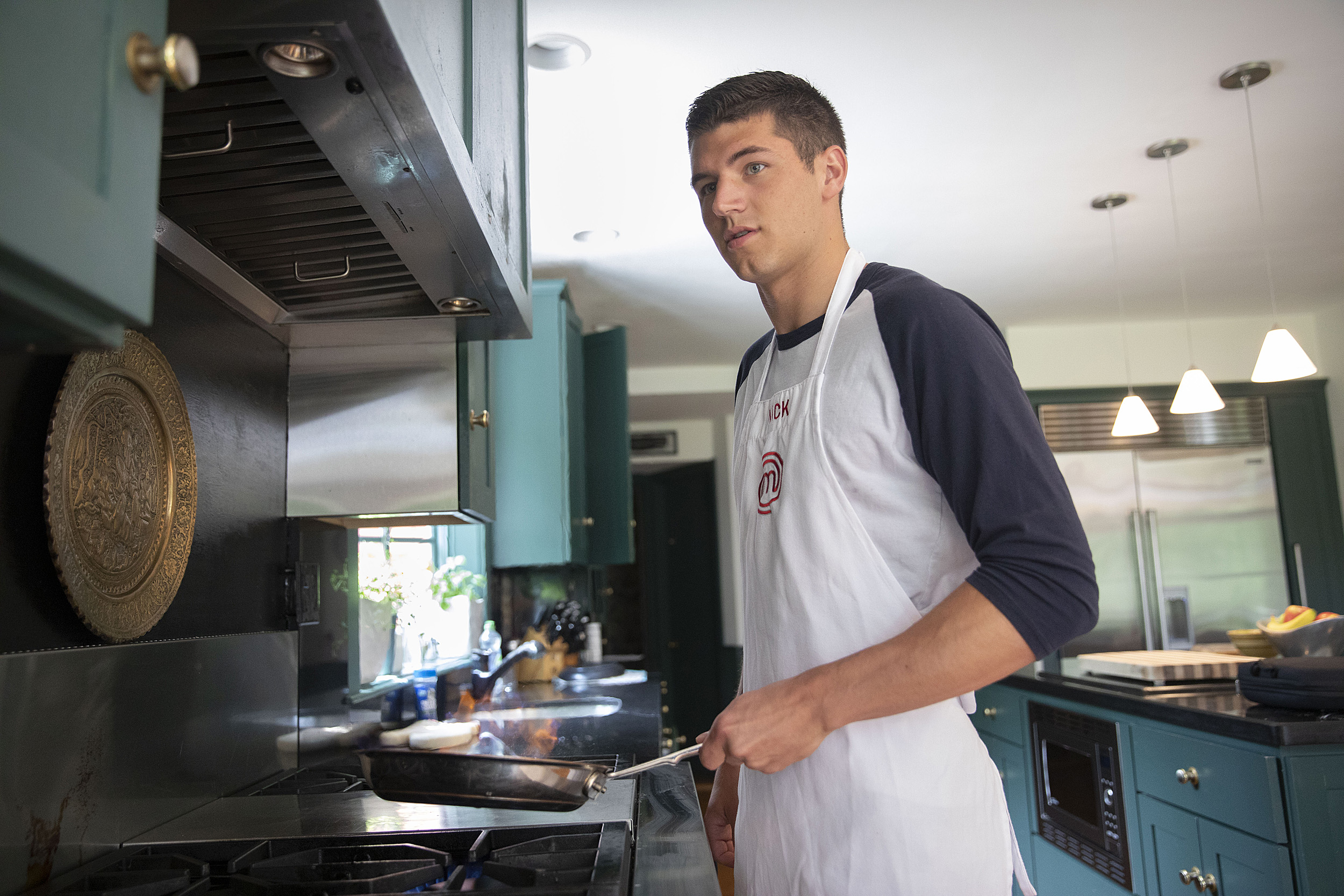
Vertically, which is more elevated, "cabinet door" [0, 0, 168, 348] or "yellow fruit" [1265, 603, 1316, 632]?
"cabinet door" [0, 0, 168, 348]

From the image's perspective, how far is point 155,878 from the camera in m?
0.95

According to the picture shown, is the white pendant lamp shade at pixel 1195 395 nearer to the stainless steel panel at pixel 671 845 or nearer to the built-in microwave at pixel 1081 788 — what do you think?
the built-in microwave at pixel 1081 788

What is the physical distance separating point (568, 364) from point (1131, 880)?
106 inches

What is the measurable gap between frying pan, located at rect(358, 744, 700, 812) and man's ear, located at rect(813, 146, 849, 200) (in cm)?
76

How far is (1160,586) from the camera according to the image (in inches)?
201

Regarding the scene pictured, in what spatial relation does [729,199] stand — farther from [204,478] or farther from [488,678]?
[488,678]

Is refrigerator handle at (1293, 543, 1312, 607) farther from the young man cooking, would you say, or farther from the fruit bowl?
the young man cooking

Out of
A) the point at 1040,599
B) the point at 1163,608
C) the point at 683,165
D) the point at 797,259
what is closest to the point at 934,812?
the point at 1040,599

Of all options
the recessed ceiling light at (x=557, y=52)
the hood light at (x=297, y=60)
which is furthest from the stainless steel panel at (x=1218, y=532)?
the hood light at (x=297, y=60)

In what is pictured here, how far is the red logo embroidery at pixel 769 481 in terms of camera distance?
3.65 feet

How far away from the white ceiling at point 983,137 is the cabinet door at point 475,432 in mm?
954

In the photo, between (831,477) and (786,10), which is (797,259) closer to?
(831,477)

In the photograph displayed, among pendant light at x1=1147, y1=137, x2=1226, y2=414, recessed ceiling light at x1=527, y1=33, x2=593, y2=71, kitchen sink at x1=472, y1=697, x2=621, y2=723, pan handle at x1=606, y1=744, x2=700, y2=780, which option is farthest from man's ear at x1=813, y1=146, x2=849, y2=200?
pendant light at x1=1147, y1=137, x2=1226, y2=414

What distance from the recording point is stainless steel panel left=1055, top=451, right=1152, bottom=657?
5.10 metres
